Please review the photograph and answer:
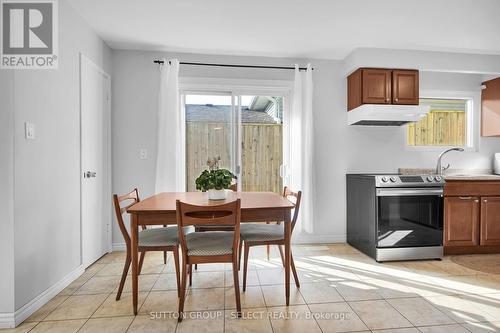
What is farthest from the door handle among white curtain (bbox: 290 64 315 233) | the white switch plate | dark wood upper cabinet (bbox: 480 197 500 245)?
dark wood upper cabinet (bbox: 480 197 500 245)

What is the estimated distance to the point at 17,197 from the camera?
179cm

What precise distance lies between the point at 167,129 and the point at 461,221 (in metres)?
3.52

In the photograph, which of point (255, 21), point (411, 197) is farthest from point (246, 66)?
point (411, 197)

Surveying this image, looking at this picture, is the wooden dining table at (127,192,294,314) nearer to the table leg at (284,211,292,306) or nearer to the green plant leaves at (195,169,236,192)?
the table leg at (284,211,292,306)

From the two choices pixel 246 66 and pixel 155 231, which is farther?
pixel 246 66

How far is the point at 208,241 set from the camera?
202 centimetres

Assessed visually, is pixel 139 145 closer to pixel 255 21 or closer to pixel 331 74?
pixel 255 21

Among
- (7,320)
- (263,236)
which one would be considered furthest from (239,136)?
(7,320)

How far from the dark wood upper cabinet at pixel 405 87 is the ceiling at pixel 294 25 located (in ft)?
1.00

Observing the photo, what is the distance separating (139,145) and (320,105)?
234 cm

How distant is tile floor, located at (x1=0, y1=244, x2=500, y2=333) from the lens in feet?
5.91

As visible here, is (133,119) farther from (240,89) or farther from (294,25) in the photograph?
(294,25)

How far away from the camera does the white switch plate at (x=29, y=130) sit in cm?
188

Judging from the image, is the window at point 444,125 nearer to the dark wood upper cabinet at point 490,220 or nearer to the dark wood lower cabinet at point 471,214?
the dark wood lower cabinet at point 471,214
